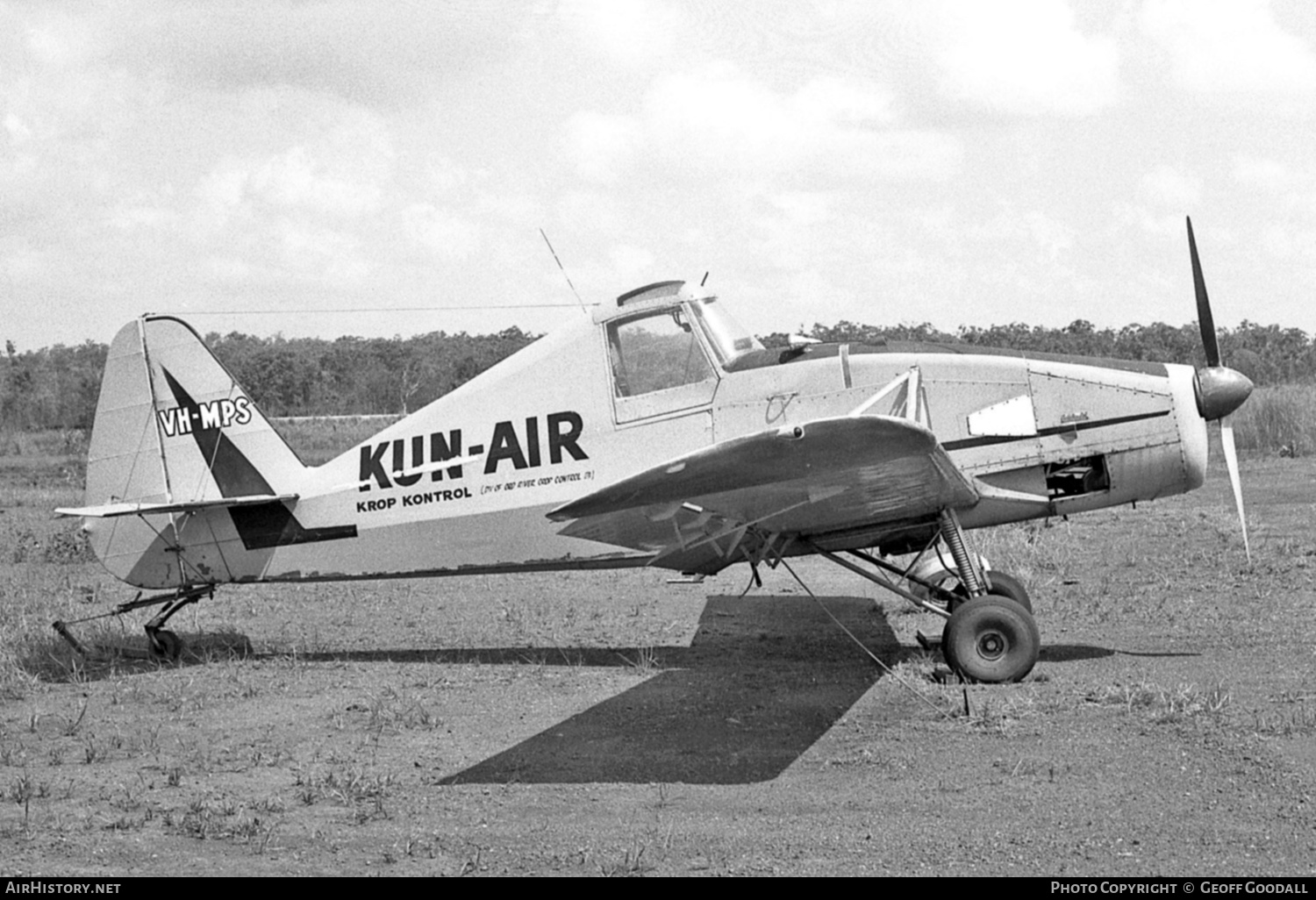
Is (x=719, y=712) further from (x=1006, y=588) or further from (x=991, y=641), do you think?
(x=1006, y=588)

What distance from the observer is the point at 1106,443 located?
27.6ft

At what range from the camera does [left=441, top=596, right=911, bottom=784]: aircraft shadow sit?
6.80 meters

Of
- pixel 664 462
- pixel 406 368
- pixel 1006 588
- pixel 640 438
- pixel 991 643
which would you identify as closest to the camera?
pixel 664 462

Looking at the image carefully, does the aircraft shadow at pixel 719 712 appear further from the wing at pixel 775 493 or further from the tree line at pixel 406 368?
the tree line at pixel 406 368

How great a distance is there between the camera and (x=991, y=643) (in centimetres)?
803

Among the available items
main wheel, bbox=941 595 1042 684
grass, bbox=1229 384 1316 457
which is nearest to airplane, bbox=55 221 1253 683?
main wheel, bbox=941 595 1042 684

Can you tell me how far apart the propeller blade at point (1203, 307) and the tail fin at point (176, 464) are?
6455 millimetres

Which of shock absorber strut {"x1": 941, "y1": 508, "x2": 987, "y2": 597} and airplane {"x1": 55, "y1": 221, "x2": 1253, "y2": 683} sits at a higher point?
airplane {"x1": 55, "y1": 221, "x2": 1253, "y2": 683}

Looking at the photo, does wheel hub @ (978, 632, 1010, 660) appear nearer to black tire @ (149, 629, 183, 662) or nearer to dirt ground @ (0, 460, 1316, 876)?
dirt ground @ (0, 460, 1316, 876)

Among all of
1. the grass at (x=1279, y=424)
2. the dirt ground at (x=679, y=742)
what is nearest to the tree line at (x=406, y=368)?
the grass at (x=1279, y=424)

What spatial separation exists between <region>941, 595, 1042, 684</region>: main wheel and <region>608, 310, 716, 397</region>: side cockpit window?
225cm

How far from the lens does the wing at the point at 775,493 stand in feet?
21.2

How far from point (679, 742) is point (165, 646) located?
4545 millimetres

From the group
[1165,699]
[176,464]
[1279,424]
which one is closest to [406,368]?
[1279,424]
